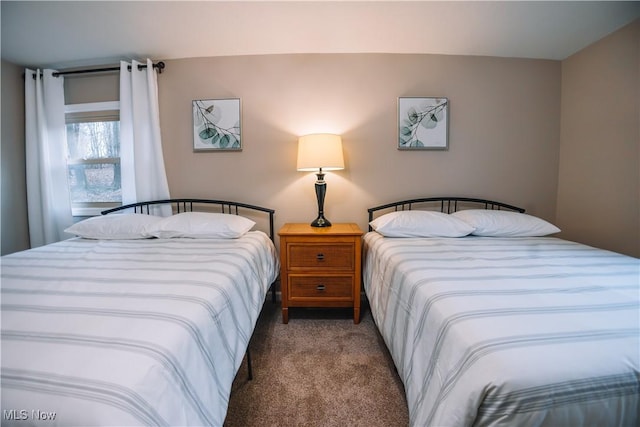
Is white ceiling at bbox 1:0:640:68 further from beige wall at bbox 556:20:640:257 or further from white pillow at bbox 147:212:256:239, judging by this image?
white pillow at bbox 147:212:256:239

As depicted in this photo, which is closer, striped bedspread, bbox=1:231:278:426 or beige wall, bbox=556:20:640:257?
striped bedspread, bbox=1:231:278:426

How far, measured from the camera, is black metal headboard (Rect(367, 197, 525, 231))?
235 cm

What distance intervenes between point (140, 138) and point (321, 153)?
1.68 m

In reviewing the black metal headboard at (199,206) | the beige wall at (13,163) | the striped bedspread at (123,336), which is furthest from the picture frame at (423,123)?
the beige wall at (13,163)

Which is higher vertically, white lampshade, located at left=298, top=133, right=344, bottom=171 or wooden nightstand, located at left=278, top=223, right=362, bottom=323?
white lampshade, located at left=298, top=133, right=344, bottom=171

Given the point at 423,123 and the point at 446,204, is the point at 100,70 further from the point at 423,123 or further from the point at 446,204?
the point at 446,204

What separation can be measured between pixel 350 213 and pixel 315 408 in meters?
1.53

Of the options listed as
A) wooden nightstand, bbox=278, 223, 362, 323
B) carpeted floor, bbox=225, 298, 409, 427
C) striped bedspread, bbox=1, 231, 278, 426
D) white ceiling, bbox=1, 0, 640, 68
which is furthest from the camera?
wooden nightstand, bbox=278, 223, 362, 323

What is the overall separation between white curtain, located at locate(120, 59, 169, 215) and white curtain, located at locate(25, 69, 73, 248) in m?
0.69

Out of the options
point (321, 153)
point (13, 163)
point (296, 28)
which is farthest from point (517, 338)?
point (13, 163)

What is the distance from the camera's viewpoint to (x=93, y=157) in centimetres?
251

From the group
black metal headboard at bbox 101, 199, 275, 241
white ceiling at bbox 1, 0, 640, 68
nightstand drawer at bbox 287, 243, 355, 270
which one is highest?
white ceiling at bbox 1, 0, 640, 68

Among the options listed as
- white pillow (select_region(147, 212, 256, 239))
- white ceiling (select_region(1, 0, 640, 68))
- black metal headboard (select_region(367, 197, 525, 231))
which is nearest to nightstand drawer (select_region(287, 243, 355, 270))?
white pillow (select_region(147, 212, 256, 239))

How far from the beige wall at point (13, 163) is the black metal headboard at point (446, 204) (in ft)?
11.1
